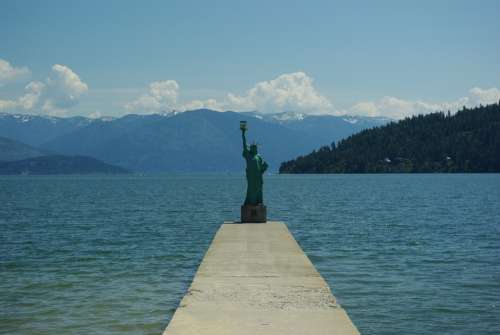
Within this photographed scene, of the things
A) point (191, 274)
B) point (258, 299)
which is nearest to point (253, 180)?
point (191, 274)

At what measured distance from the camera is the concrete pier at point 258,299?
1262 cm

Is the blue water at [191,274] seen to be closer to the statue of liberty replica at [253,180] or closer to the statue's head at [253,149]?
the statue of liberty replica at [253,180]

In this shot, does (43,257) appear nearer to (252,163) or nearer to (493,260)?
(252,163)

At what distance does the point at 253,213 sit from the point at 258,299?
2053 centimetres

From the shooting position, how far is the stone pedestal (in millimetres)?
35406

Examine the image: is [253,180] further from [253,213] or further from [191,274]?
[191,274]

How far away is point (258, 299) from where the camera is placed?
15008mm

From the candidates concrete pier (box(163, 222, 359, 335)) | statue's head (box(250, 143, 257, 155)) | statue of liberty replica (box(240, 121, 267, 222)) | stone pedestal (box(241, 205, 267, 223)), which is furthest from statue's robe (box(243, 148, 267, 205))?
concrete pier (box(163, 222, 359, 335))

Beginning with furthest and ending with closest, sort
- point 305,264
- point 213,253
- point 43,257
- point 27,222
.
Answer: point 27,222, point 43,257, point 213,253, point 305,264

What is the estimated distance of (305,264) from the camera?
794 inches

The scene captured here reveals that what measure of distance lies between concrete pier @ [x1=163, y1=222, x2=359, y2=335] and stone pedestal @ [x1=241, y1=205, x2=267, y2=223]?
11900 mm

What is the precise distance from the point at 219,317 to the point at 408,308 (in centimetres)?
682

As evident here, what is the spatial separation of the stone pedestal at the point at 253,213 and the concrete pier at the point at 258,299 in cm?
1190

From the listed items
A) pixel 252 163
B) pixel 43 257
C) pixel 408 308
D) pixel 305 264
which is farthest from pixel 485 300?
pixel 43 257
